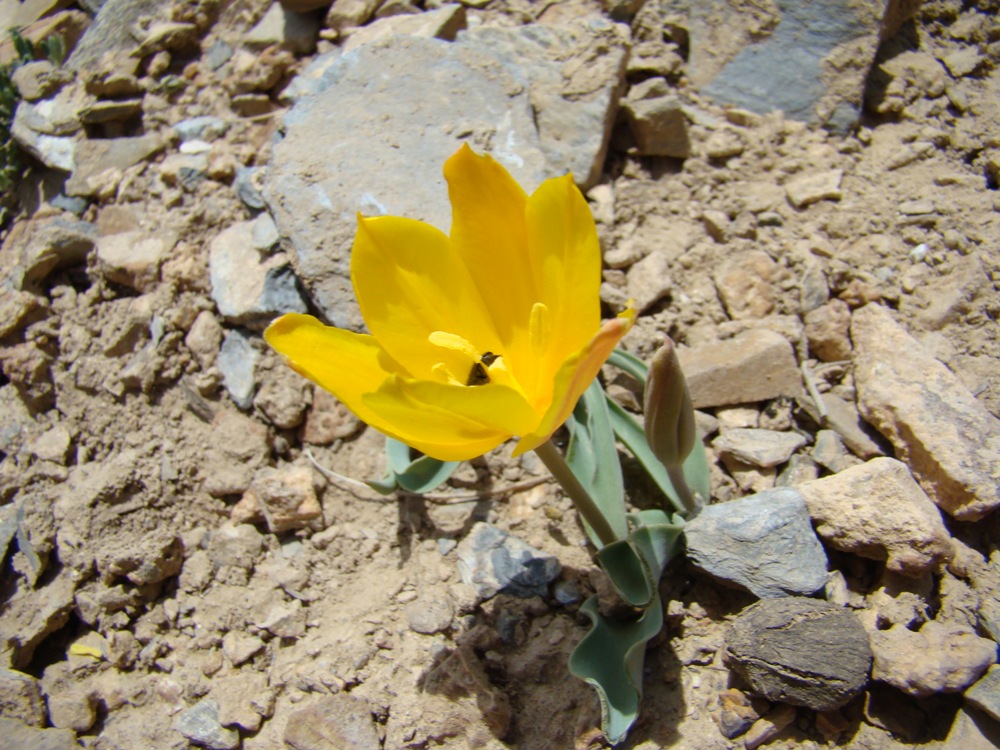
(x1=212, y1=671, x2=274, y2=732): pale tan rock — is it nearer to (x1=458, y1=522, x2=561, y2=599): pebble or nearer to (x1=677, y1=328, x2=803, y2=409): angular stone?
(x1=458, y1=522, x2=561, y2=599): pebble

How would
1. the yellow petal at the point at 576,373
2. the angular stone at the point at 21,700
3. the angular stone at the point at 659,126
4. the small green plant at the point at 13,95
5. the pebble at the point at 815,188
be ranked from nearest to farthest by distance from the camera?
the yellow petal at the point at 576,373
the angular stone at the point at 21,700
the pebble at the point at 815,188
the angular stone at the point at 659,126
the small green plant at the point at 13,95

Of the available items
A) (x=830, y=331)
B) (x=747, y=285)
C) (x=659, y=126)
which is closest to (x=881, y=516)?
(x=830, y=331)

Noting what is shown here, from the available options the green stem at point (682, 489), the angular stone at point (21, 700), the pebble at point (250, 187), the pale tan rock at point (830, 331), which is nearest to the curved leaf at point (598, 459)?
the green stem at point (682, 489)

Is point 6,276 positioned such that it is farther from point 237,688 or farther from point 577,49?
point 577,49

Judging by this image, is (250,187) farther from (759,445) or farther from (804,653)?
(804,653)

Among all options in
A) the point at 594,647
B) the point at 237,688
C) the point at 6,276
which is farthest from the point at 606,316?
the point at 6,276

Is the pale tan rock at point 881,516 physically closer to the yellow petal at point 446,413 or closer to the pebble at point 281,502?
the yellow petal at point 446,413
